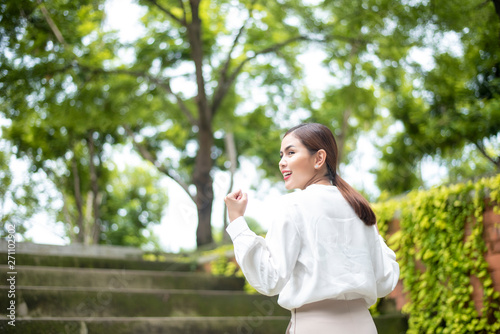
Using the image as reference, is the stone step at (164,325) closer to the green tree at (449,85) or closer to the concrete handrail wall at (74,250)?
the green tree at (449,85)

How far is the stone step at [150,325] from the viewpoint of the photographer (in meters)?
3.09

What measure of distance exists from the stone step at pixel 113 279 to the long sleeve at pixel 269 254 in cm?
306

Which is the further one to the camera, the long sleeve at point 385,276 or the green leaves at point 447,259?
the green leaves at point 447,259

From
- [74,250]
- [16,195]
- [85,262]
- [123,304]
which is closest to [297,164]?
[123,304]

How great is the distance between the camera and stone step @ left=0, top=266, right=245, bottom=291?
13.8ft

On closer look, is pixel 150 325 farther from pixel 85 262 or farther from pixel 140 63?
pixel 140 63

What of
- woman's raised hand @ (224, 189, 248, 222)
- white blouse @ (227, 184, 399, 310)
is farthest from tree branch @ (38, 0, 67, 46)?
white blouse @ (227, 184, 399, 310)

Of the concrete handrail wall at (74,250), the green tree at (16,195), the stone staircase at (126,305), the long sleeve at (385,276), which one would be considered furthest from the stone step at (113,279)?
the green tree at (16,195)

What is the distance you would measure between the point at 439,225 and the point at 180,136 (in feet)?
30.2

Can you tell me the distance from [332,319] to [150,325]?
7.11ft

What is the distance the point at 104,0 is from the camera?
8102 mm

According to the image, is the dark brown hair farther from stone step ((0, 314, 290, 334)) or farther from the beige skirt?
stone step ((0, 314, 290, 334))

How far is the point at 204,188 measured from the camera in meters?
7.53

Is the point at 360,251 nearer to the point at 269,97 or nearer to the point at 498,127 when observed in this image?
the point at 498,127
